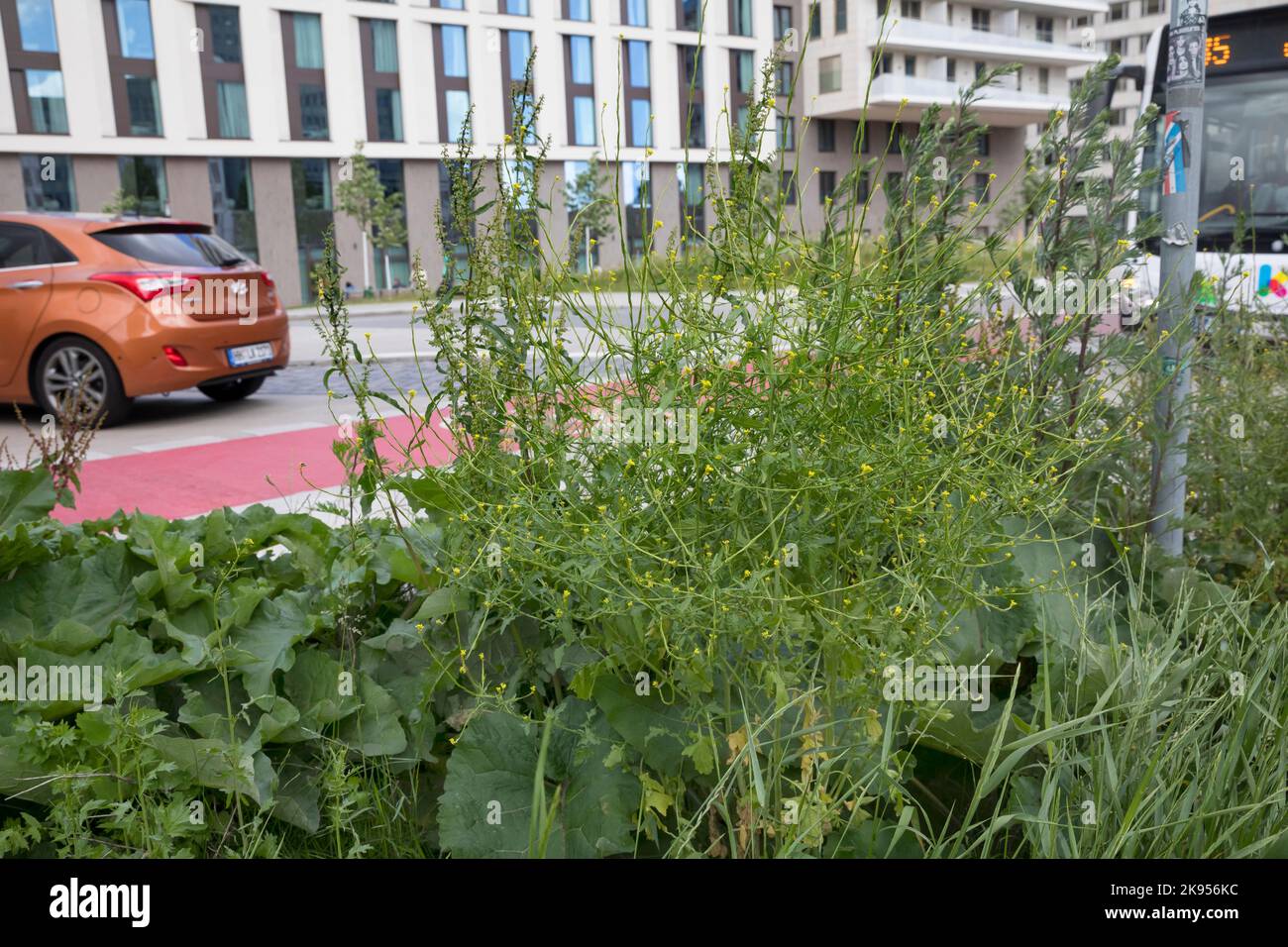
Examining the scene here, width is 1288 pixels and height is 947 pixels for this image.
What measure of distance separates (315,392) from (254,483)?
16.2 ft

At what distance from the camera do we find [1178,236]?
3.48 metres

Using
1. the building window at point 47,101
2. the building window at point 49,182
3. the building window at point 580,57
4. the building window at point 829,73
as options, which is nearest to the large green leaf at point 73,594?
the building window at point 580,57

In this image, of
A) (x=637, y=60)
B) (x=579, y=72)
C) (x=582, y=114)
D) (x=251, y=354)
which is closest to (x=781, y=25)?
(x=637, y=60)

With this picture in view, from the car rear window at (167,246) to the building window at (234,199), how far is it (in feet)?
93.3

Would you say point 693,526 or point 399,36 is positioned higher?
point 399,36

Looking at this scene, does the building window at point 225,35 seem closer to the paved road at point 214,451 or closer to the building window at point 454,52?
the building window at point 454,52

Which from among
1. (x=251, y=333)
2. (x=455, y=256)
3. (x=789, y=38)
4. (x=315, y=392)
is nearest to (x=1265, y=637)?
(x=789, y=38)

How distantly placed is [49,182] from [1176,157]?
3772 centimetres

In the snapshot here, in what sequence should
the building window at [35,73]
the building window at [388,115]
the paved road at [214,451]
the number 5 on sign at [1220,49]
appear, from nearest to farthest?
the paved road at [214,451] < the number 5 on sign at [1220,49] < the building window at [35,73] < the building window at [388,115]

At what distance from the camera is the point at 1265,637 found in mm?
2451

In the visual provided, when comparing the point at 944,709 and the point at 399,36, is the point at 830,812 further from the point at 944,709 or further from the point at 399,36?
the point at 399,36

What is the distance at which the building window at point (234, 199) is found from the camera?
3662cm

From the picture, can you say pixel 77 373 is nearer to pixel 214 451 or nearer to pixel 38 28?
pixel 214 451
